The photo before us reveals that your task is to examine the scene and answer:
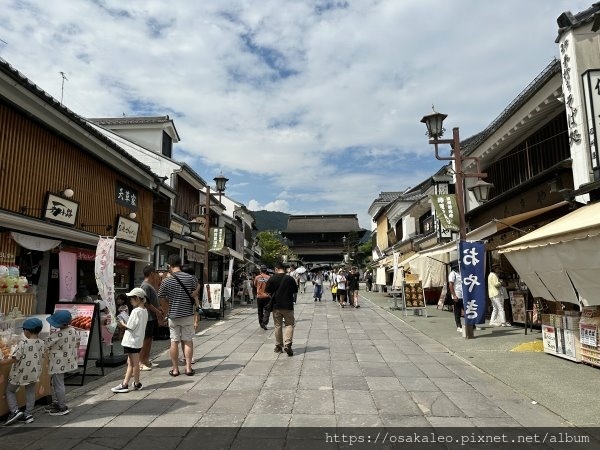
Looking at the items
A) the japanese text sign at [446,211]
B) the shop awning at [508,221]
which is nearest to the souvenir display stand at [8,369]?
the shop awning at [508,221]

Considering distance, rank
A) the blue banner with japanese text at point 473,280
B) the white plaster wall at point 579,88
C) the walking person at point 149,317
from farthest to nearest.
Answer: the blue banner with japanese text at point 473,280 → the white plaster wall at point 579,88 → the walking person at point 149,317

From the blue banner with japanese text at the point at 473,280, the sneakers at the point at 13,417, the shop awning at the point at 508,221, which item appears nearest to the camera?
the sneakers at the point at 13,417

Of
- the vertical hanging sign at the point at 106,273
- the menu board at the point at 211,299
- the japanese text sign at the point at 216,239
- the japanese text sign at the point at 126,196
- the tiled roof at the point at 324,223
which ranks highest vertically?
the tiled roof at the point at 324,223

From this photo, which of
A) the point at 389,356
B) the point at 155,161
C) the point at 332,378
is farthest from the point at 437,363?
the point at 155,161

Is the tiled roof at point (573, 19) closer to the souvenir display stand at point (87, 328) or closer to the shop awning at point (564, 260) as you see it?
the shop awning at point (564, 260)

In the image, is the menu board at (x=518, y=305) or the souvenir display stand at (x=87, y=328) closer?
the souvenir display stand at (x=87, y=328)

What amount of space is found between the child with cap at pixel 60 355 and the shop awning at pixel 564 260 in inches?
293

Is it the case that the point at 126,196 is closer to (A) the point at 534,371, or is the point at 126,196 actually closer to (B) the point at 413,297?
(B) the point at 413,297

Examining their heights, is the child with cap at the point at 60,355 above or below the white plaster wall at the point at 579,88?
below

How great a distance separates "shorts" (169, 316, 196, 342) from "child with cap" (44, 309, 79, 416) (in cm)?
165

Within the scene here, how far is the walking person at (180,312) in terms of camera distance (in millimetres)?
6969

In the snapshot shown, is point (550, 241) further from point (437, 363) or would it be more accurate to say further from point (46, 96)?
point (46, 96)

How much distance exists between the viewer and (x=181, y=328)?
7008 millimetres

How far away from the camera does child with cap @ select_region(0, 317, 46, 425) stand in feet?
15.9
